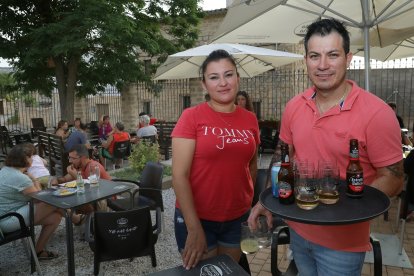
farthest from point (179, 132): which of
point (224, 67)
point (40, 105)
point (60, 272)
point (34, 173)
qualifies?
point (40, 105)

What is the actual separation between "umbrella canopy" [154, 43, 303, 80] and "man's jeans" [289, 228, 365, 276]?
540cm

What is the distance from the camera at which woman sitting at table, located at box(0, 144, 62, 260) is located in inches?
160

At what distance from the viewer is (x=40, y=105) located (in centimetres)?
2419

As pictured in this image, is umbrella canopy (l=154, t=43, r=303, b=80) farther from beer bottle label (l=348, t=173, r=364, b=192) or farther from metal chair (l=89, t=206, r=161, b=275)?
beer bottle label (l=348, t=173, r=364, b=192)

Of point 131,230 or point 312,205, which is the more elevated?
point 312,205

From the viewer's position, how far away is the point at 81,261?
4.38 metres

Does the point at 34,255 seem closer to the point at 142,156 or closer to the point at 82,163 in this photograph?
the point at 82,163

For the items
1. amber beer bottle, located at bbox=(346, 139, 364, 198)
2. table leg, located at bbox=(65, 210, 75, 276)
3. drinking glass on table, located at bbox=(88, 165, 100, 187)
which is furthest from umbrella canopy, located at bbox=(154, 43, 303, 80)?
amber beer bottle, located at bbox=(346, 139, 364, 198)

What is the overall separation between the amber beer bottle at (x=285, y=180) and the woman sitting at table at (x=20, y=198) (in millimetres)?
3328

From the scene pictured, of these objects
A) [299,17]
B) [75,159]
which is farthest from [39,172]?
[299,17]

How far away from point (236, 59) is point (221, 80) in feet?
22.1

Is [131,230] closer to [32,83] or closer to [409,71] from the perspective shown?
[32,83]

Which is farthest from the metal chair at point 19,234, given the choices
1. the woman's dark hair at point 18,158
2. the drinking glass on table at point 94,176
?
the drinking glass on table at point 94,176

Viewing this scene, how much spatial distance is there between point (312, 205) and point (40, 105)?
84.0ft
